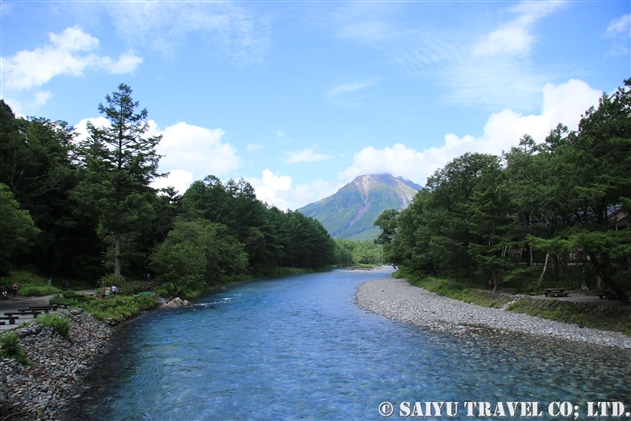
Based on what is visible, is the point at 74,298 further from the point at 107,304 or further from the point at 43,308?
the point at 43,308

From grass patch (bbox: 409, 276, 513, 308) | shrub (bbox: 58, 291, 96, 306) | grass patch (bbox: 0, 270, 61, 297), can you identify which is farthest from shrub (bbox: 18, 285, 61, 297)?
grass patch (bbox: 409, 276, 513, 308)

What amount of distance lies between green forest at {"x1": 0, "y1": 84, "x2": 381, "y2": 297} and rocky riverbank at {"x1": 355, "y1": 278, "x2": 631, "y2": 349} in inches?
876

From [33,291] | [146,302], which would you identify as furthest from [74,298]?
[33,291]

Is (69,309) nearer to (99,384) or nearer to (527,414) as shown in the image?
(99,384)

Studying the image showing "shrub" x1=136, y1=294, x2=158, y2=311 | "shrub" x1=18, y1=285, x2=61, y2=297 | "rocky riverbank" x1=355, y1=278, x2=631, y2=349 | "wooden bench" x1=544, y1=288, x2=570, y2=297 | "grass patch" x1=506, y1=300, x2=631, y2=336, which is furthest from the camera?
"shrub" x1=136, y1=294, x2=158, y2=311

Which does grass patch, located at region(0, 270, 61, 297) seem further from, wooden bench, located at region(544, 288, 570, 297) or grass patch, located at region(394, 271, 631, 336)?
wooden bench, located at region(544, 288, 570, 297)

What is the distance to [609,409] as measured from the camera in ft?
35.3

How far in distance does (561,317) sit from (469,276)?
78.9 ft

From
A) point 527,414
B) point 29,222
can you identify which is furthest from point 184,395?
point 29,222

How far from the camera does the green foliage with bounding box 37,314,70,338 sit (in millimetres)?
17031

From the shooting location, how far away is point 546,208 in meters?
26.8

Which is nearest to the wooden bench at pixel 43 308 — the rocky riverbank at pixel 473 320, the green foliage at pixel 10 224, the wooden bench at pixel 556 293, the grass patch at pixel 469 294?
the green foliage at pixel 10 224

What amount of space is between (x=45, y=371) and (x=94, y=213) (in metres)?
35.4

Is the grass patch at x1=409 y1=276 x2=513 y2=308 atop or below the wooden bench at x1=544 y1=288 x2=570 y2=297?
below
